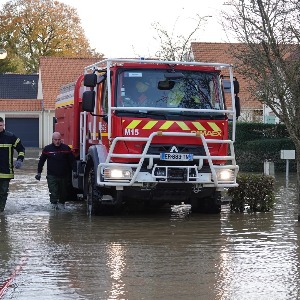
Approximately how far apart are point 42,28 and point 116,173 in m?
62.9

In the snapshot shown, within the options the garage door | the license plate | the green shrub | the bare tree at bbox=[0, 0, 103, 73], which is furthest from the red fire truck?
the bare tree at bbox=[0, 0, 103, 73]

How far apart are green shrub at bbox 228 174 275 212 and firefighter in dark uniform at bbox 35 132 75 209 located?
3273mm

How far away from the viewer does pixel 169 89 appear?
49.1 ft

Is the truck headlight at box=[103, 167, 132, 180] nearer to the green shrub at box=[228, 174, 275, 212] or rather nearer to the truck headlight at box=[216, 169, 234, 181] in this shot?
the truck headlight at box=[216, 169, 234, 181]

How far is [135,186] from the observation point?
1462cm

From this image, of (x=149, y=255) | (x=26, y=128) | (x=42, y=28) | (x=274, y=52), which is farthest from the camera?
(x=42, y=28)

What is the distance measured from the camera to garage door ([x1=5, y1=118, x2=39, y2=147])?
212 feet

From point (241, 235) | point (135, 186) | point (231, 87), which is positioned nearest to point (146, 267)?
point (241, 235)

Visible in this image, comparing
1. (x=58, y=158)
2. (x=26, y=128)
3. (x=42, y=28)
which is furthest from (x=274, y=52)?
(x=42, y=28)

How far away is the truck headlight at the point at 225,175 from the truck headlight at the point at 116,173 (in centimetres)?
160

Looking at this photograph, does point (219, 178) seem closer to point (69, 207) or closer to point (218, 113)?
point (218, 113)

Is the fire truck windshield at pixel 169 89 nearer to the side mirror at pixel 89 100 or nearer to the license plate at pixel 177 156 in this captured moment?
the side mirror at pixel 89 100

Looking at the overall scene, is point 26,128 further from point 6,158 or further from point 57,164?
point 6,158

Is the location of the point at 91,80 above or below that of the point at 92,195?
above
